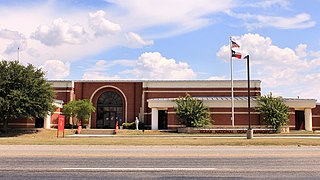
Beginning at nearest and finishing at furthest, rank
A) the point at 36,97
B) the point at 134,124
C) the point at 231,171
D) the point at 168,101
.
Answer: the point at 231,171 < the point at 36,97 < the point at 168,101 < the point at 134,124

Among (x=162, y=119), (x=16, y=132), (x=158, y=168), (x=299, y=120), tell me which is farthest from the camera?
(x=299, y=120)

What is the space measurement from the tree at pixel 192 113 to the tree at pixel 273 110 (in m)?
6.48

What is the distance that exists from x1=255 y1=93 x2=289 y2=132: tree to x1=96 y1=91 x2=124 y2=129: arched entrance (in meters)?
20.4

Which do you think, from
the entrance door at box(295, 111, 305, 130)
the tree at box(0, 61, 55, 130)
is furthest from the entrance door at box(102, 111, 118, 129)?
the entrance door at box(295, 111, 305, 130)

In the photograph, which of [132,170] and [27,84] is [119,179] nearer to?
[132,170]

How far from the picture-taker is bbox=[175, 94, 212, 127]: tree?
43094mm

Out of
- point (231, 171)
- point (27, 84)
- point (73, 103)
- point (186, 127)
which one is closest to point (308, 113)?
point (186, 127)

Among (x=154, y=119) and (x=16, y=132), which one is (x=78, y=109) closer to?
(x=16, y=132)

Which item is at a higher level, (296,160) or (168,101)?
(168,101)

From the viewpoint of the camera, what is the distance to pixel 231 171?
10.2 meters

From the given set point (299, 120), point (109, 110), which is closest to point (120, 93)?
point (109, 110)

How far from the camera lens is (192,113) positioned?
43219 millimetres

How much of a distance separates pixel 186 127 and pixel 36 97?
16.8 meters

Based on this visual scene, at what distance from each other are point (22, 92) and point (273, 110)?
27.8 m
